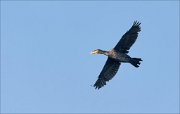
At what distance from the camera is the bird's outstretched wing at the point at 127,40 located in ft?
146

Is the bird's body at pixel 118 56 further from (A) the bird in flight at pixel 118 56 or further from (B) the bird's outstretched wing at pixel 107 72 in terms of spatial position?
(B) the bird's outstretched wing at pixel 107 72

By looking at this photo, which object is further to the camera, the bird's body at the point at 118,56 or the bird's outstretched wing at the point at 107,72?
the bird's outstretched wing at the point at 107,72

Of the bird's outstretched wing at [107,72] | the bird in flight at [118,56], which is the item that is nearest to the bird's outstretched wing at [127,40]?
the bird in flight at [118,56]

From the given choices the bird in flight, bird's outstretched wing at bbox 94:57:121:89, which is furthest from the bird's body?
bird's outstretched wing at bbox 94:57:121:89

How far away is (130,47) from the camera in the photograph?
1761 inches

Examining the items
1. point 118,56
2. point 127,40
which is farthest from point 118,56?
point 127,40

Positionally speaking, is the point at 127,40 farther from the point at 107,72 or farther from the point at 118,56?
the point at 107,72

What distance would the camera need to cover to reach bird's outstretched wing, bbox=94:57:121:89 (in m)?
45.9

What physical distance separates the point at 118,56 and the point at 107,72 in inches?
87.3

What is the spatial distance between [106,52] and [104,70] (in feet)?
5.29

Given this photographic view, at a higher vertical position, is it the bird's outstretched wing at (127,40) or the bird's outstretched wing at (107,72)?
A: the bird's outstretched wing at (127,40)

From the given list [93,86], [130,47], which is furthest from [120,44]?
[93,86]

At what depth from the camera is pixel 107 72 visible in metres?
46.0

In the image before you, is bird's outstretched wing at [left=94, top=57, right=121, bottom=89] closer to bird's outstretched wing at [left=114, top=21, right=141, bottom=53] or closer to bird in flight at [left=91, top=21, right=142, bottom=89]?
bird in flight at [left=91, top=21, right=142, bottom=89]
